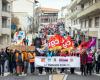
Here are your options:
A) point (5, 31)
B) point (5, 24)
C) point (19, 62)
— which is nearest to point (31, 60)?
point (19, 62)

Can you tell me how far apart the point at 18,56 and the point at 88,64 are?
442 centimetres

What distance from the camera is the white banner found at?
89.2ft

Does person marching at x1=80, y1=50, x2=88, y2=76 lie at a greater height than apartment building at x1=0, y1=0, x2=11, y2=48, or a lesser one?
lesser

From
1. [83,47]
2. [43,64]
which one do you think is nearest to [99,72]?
[83,47]

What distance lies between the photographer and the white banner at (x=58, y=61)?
27.2 metres

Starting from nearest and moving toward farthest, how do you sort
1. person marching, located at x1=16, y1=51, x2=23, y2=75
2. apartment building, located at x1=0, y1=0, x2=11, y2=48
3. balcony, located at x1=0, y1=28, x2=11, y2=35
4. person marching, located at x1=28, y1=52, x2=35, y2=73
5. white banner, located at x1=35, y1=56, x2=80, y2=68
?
person marching, located at x1=16, y1=51, x2=23, y2=75 < person marching, located at x1=28, y1=52, x2=35, y2=73 < white banner, located at x1=35, y1=56, x2=80, y2=68 < balcony, located at x1=0, y1=28, x2=11, y2=35 < apartment building, located at x1=0, y1=0, x2=11, y2=48

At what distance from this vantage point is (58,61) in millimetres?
27234

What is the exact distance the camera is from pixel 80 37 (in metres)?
63.5

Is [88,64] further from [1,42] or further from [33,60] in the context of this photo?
[1,42]

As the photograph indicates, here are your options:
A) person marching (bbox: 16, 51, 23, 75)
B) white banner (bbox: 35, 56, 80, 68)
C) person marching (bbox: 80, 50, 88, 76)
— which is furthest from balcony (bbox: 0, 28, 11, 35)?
person marching (bbox: 80, 50, 88, 76)

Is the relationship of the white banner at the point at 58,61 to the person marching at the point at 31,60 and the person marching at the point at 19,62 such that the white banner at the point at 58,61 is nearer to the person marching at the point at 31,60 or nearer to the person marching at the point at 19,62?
the person marching at the point at 31,60

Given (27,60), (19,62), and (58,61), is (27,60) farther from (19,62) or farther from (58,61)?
(58,61)

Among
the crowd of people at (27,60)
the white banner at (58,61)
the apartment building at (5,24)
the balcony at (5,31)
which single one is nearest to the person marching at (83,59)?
the crowd of people at (27,60)

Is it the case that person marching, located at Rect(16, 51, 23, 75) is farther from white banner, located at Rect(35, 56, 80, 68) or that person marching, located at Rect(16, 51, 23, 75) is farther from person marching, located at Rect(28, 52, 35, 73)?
white banner, located at Rect(35, 56, 80, 68)
